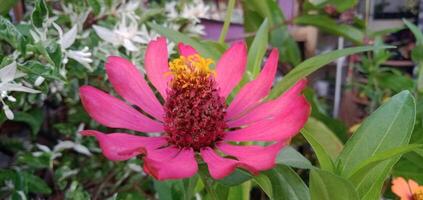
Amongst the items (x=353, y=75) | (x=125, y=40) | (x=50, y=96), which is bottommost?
(x=353, y=75)

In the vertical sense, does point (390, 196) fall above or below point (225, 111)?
below

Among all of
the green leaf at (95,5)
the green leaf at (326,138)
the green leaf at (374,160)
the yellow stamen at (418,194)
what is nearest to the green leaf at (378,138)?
the green leaf at (374,160)

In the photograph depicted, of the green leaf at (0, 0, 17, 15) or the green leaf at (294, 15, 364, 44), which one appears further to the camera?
the green leaf at (294, 15, 364, 44)

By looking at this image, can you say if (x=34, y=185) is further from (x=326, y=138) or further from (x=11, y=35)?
(x=326, y=138)

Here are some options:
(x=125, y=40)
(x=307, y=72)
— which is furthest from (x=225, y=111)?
(x=125, y=40)

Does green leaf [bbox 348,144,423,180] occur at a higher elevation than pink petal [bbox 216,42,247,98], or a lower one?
lower

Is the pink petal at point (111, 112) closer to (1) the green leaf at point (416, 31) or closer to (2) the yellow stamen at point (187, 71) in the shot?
(2) the yellow stamen at point (187, 71)

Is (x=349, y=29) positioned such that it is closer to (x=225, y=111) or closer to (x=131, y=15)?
(x=131, y=15)

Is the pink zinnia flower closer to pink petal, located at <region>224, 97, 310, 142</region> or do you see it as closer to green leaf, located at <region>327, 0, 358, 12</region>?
pink petal, located at <region>224, 97, 310, 142</region>

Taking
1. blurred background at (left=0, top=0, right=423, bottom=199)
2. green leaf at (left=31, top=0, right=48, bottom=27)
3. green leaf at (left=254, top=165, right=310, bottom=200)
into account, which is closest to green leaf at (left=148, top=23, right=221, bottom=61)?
blurred background at (left=0, top=0, right=423, bottom=199)
